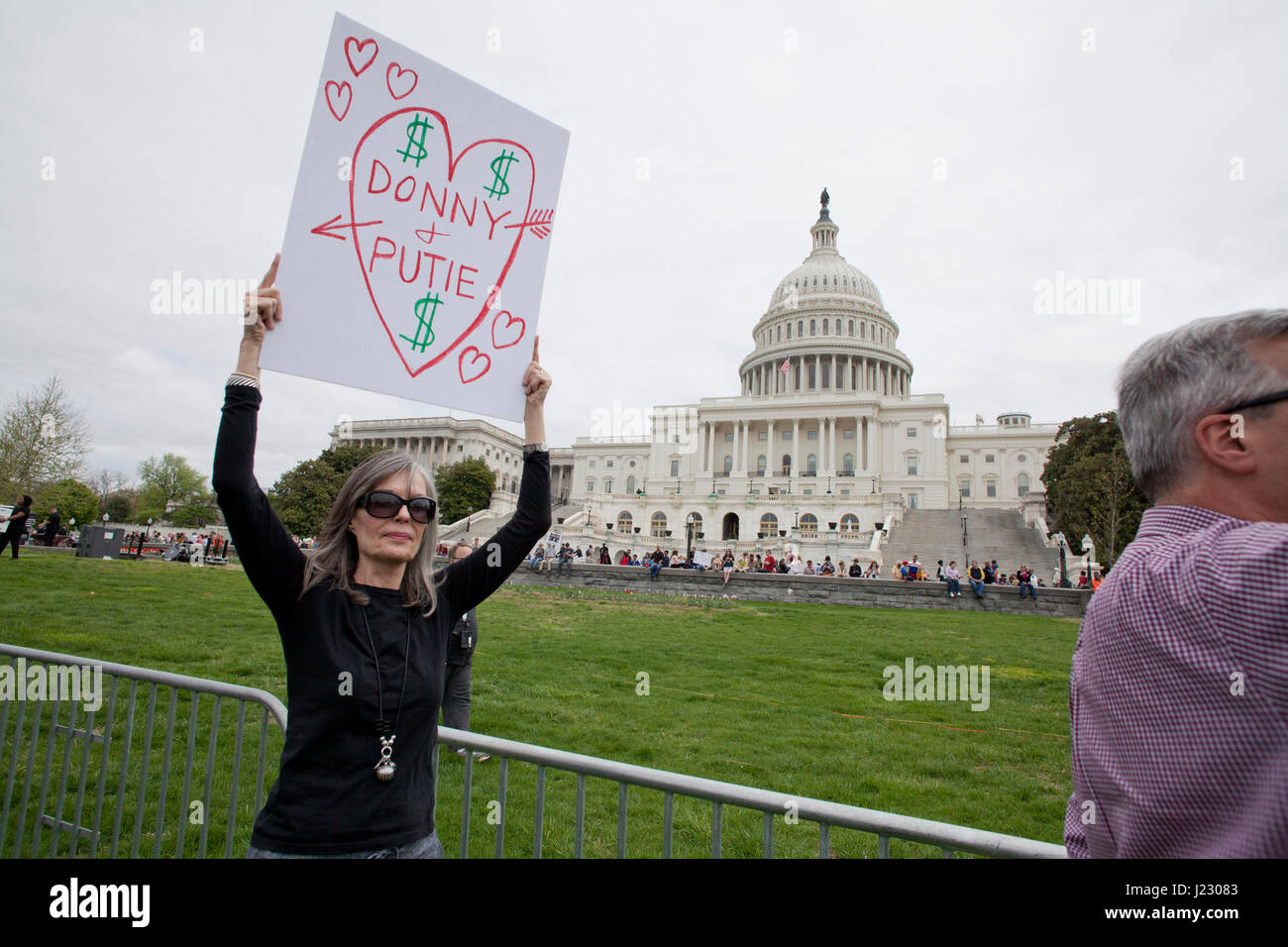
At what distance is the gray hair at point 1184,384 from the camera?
1549 millimetres

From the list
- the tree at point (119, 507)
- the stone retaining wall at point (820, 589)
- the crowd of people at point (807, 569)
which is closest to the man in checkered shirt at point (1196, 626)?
the stone retaining wall at point (820, 589)

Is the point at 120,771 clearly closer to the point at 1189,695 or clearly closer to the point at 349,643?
the point at 349,643

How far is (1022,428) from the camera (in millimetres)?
78562

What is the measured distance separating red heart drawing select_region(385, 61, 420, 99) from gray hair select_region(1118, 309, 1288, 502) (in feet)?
9.35

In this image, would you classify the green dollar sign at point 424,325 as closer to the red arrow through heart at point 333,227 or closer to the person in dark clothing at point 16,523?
the red arrow through heart at point 333,227

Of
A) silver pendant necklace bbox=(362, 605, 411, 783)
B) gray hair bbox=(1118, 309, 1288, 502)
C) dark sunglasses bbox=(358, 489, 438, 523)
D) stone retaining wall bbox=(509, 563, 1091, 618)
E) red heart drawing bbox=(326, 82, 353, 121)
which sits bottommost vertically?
stone retaining wall bbox=(509, 563, 1091, 618)

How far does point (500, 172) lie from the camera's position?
10.3ft

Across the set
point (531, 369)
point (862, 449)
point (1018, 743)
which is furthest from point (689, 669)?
point (862, 449)

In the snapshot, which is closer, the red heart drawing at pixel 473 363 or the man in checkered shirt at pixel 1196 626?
the man in checkered shirt at pixel 1196 626

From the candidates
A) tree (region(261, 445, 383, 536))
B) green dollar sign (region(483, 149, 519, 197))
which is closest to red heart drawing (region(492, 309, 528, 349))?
green dollar sign (region(483, 149, 519, 197))

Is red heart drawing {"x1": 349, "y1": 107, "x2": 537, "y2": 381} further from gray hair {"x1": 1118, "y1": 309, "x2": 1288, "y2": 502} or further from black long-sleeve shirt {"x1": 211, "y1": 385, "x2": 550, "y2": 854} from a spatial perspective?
gray hair {"x1": 1118, "y1": 309, "x2": 1288, "y2": 502}

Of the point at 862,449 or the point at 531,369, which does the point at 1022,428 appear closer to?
the point at 862,449

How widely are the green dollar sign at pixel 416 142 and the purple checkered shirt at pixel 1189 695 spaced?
115 inches

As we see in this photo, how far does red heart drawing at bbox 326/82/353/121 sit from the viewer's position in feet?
9.21
